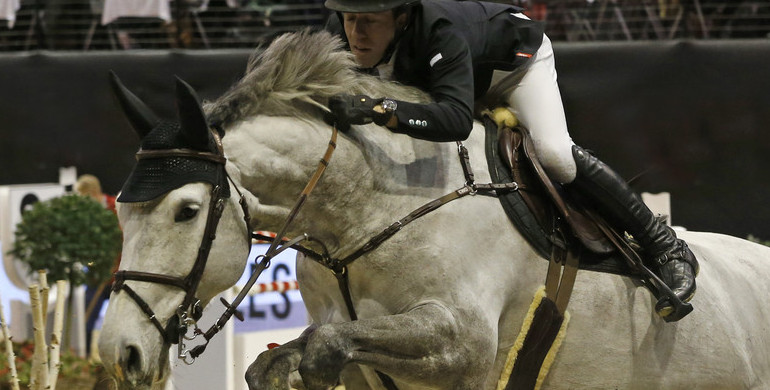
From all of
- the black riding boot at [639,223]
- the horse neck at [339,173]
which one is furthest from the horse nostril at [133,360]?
the black riding boot at [639,223]

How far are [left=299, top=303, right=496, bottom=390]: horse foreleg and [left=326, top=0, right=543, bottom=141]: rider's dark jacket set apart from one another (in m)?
0.65

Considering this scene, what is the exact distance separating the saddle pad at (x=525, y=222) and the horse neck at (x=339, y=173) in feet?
0.70

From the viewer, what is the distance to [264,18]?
1087 cm

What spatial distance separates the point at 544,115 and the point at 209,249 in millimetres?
1533

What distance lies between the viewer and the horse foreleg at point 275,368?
11.9 ft

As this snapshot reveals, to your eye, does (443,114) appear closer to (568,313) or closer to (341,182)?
(341,182)

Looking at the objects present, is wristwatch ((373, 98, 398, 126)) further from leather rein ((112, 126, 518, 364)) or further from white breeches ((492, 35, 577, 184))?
white breeches ((492, 35, 577, 184))

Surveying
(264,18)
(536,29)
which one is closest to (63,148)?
(264,18)

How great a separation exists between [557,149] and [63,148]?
25.8ft

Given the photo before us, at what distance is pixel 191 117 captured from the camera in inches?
132

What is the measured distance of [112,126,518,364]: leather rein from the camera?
3.31m

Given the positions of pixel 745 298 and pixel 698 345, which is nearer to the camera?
pixel 698 345

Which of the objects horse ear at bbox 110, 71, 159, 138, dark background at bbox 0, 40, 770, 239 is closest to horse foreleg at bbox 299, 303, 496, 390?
horse ear at bbox 110, 71, 159, 138

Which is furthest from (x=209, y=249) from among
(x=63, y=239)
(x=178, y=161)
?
(x=63, y=239)
